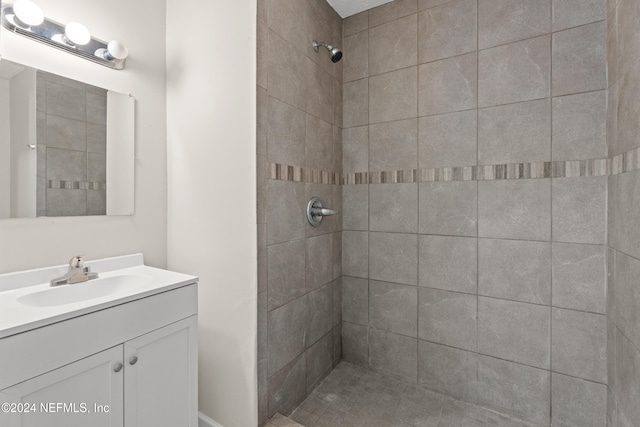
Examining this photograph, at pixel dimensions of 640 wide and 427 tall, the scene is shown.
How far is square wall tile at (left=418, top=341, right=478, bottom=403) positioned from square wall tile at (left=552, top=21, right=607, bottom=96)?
152cm

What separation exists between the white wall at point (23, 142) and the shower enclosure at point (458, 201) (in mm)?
922

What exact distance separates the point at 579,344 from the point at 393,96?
1.70 m

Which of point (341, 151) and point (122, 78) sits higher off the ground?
point (122, 78)

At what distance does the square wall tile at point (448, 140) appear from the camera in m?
1.73

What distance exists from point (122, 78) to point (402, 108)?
1.59m

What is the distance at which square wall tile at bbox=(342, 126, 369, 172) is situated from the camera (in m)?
2.08

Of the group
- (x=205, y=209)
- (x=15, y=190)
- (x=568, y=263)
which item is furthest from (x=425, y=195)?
(x=15, y=190)

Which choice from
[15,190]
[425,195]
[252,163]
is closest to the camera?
[15,190]

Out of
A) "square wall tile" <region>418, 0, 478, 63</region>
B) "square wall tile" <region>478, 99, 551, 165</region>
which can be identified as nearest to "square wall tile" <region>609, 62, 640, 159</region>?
"square wall tile" <region>478, 99, 551, 165</region>

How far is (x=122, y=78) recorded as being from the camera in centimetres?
153

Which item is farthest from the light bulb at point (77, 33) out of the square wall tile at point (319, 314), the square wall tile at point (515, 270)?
the square wall tile at point (515, 270)

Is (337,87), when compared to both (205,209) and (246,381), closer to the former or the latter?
(205,209)

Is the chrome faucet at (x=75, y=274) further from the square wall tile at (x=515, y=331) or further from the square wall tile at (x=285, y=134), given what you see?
the square wall tile at (x=515, y=331)

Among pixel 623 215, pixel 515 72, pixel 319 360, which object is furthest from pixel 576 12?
pixel 319 360
